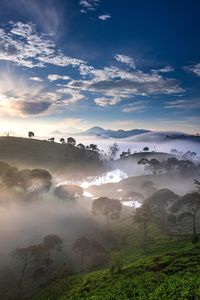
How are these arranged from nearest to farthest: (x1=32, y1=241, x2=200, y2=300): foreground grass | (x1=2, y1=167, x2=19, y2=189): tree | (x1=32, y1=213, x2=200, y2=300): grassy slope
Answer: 1. (x1=32, y1=241, x2=200, y2=300): foreground grass
2. (x1=32, y1=213, x2=200, y2=300): grassy slope
3. (x1=2, y1=167, x2=19, y2=189): tree

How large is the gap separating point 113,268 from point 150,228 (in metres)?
67.5

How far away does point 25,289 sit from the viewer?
100 meters

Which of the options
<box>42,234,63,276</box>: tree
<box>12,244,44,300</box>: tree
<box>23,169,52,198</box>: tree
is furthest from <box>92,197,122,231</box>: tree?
<box>12,244,44,300</box>: tree

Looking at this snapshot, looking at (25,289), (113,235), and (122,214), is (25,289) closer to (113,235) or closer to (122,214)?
(113,235)

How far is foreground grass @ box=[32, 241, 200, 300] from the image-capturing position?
49969 mm

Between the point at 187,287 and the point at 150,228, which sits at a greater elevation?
the point at 187,287

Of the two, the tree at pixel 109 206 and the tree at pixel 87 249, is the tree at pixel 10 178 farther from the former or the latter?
the tree at pixel 87 249

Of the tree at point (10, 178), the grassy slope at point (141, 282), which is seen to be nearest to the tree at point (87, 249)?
the grassy slope at point (141, 282)

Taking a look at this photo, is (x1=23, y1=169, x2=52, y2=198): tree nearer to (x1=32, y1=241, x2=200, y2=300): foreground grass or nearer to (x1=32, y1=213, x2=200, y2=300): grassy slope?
(x1=32, y1=213, x2=200, y2=300): grassy slope

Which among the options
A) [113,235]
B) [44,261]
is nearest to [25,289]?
[44,261]

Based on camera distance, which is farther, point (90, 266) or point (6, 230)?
point (6, 230)

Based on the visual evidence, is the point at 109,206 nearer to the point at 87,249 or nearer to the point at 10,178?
the point at 87,249

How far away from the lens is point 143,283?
62500 mm

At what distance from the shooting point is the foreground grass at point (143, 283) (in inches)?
1967
